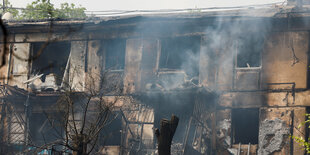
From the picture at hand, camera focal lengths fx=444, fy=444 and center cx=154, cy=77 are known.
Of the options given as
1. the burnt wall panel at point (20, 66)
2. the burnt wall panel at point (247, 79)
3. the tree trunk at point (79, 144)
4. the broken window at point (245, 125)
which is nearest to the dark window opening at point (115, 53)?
the burnt wall panel at point (20, 66)

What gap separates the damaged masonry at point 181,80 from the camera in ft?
56.9

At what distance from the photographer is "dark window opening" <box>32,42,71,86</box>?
2102cm

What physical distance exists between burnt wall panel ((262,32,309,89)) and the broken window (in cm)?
132

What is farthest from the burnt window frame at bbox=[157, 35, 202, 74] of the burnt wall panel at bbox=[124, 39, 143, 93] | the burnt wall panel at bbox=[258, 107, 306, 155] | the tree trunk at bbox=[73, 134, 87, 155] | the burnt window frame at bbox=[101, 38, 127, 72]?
the tree trunk at bbox=[73, 134, 87, 155]

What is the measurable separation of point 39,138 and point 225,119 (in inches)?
335

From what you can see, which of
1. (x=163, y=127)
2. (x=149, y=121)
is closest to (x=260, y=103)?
(x=149, y=121)

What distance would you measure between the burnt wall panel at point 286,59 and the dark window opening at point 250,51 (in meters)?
0.33

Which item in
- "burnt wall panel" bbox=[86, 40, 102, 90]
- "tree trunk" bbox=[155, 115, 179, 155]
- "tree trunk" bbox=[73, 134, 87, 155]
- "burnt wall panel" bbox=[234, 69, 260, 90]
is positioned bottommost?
"tree trunk" bbox=[73, 134, 87, 155]

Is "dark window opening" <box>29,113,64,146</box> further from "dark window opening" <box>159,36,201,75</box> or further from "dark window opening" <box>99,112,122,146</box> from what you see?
"dark window opening" <box>159,36,201,75</box>

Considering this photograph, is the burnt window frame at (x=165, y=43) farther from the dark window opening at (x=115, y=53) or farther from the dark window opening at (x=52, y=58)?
the dark window opening at (x=52, y=58)

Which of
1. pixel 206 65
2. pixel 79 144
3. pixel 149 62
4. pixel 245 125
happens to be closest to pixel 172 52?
pixel 149 62

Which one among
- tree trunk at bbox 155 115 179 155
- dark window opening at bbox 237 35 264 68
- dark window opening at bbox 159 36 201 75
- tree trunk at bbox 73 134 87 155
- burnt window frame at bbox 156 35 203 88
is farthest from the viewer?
dark window opening at bbox 159 36 201 75

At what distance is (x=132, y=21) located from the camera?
1975 centimetres

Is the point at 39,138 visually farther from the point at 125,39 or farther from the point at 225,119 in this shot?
the point at 225,119
